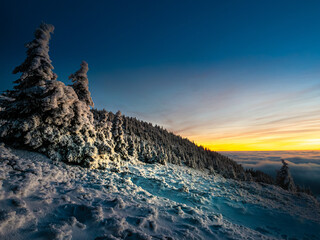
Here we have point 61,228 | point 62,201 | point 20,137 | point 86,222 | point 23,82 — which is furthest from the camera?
point 23,82

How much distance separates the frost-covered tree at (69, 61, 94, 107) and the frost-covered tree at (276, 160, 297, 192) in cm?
4782

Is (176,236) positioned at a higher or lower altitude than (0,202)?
lower

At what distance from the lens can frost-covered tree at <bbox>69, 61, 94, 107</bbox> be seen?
15320 millimetres

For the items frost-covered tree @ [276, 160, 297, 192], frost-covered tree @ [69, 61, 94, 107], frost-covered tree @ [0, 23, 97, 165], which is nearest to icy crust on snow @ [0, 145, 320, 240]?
frost-covered tree @ [0, 23, 97, 165]

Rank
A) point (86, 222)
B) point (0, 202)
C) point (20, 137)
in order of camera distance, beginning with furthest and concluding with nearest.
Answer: point (20, 137)
point (86, 222)
point (0, 202)

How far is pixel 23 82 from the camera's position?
12016mm

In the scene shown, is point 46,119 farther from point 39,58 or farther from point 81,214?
point 81,214

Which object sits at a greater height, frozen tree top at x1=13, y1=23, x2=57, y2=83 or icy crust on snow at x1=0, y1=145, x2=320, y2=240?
frozen tree top at x1=13, y1=23, x2=57, y2=83

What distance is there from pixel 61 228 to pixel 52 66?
14.4 meters

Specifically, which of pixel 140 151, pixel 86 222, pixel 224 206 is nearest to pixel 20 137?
pixel 86 222

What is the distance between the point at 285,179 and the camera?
111 ft

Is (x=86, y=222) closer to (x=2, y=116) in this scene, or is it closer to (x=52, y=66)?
(x=2, y=116)

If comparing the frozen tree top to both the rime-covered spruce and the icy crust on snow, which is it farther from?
A: the icy crust on snow

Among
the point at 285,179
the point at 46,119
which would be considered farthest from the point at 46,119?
the point at 285,179
